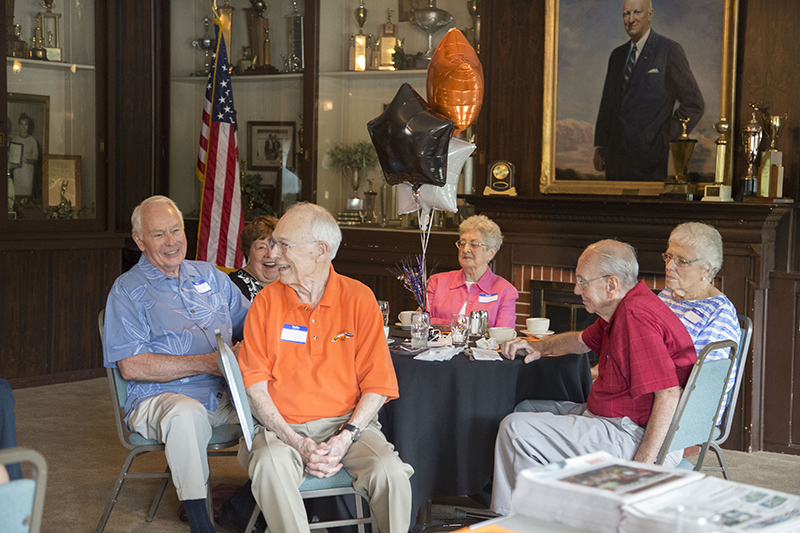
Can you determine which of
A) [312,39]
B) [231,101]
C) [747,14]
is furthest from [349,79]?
[747,14]

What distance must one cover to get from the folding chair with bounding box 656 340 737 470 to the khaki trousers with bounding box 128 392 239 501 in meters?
1.62

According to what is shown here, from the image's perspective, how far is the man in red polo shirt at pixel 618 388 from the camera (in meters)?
2.68

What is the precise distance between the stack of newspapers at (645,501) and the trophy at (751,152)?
357 centimetres

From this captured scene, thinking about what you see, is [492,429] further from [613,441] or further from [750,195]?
[750,195]

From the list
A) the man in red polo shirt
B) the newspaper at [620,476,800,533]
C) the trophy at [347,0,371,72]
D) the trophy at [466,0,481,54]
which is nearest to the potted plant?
the trophy at [347,0,371,72]

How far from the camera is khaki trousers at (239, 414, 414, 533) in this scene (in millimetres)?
2531

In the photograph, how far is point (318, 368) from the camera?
2.79 m

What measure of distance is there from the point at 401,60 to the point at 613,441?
3.96 meters

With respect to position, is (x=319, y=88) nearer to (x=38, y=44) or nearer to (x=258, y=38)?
(x=258, y=38)

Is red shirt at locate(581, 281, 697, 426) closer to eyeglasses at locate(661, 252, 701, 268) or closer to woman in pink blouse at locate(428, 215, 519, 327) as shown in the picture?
eyeglasses at locate(661, 252, 701, 268)

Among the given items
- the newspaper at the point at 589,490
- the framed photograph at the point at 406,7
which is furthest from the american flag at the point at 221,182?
the newspaper at the point at 589,490

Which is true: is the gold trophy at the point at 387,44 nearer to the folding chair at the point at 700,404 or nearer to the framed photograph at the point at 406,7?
the framed photograph at the point at 406,7

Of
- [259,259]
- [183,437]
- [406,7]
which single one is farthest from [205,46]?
[183,437]

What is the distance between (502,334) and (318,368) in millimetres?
986
